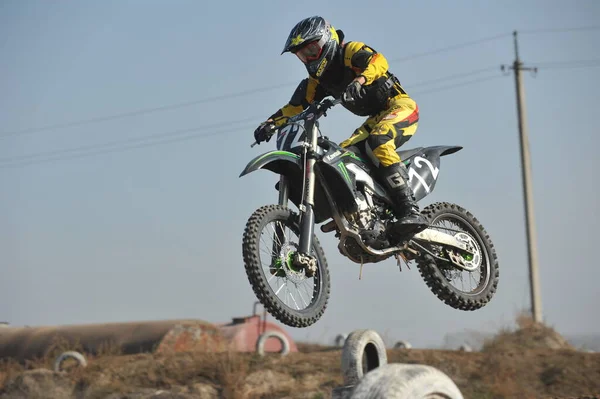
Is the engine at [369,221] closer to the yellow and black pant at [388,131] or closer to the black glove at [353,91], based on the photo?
the yellow and black pant at [388,131]

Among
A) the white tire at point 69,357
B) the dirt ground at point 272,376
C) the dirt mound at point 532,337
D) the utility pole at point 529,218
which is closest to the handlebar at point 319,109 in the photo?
the dirt ground at point 272,376

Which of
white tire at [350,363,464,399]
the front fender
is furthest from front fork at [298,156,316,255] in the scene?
white tire at [350,363,464,399]

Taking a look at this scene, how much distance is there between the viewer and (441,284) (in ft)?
30.5

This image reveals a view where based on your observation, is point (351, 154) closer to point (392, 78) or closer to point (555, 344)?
point (392, 78)

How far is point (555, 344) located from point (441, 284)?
14.7 meters

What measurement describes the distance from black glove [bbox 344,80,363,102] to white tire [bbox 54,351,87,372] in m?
11.3

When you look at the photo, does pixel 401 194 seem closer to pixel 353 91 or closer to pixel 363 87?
pixel 363 87

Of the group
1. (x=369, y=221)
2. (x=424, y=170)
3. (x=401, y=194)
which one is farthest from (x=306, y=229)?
(x=424, y=170)

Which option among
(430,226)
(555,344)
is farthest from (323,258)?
(555,344)

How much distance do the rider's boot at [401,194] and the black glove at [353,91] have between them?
3.05 feet

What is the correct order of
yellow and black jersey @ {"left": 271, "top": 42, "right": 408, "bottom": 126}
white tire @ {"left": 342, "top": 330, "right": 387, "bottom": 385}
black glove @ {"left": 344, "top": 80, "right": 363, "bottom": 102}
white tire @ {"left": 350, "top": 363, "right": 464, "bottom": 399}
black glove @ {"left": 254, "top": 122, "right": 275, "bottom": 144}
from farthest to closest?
black glove @ {"left": 254, "top": 122, "right": 275, "bottom": 144} < yellow and black jersey @ {"left": 271, "top": 42, "right": 408, "bottom": 126} < black glove @ {"left": 344, "top": 80, "right": 363, "bottom": 102} < white tire @ {"left": 342, "top": 330, "right": 387, "bottom": 385} < white tire @ {"left": 350, "top": 363, "right": 464, "bottom": 399}

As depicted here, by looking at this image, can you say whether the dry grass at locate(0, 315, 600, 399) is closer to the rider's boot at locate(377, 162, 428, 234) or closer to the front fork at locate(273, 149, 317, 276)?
the rider's boot at locate(377, 162, 428, 234)

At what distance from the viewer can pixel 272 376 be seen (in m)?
16.1

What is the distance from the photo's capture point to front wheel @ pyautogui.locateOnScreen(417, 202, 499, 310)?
30.6 feet
